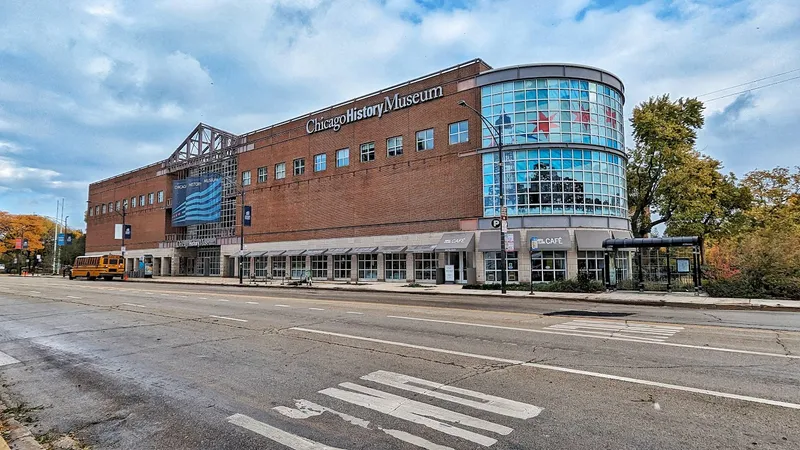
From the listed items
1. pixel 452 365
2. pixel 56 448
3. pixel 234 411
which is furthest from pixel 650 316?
pixel 56 448

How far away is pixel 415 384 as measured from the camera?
6.07m

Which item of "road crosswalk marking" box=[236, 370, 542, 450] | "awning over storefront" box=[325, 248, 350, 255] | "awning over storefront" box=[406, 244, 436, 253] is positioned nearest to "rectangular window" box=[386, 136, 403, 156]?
"awning over storefront" box=[406, 244, 436, 253]

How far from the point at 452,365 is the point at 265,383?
2.79m

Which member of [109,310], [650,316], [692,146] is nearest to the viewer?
[650,316]

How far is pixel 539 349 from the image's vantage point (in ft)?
26.9

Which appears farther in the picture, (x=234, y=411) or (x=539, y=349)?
(x=539, y=349)

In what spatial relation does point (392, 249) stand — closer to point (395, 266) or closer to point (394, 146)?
point (395, 266)

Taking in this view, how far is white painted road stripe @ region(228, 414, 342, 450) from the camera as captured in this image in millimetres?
4223

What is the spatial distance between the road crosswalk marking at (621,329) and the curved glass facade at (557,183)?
19.4m

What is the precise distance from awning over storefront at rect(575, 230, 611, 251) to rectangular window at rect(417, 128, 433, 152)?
1290cm

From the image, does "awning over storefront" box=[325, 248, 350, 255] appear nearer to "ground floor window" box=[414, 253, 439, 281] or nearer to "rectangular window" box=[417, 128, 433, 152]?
"ground floor window" box=[414, 253, 439, 281]

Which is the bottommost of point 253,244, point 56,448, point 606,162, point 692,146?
point 56,448

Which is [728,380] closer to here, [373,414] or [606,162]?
[373,414]

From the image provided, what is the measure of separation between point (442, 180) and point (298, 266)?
60.9 ft
